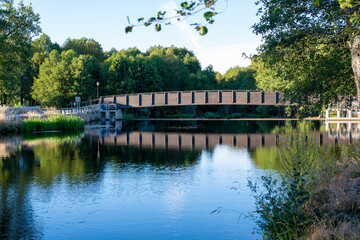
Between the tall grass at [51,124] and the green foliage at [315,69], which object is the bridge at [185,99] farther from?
the green foliage at [315,69]

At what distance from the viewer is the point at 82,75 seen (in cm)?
6488

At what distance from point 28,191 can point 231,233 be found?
6.90 metres

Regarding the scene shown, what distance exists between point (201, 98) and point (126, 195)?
4671cm

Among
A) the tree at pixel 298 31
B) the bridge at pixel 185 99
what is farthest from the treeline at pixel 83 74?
the tree at pixel 298 31

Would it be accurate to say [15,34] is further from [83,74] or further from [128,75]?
[128,75]

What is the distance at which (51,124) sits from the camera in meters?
37.8

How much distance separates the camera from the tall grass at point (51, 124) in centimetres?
3588

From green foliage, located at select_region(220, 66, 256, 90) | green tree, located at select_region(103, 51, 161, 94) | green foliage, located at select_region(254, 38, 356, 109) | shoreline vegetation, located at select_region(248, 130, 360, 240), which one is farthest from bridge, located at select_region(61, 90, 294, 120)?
shoreline vegetation, located at select_region(248, 130, 360, 240)

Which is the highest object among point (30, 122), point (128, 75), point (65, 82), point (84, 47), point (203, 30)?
point (84, 47)

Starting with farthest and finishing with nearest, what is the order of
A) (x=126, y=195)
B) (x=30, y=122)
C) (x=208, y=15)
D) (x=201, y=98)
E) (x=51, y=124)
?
(x=201, y=98) → (x=51, y=124) → (x=30, y=122) → (x=126, y=195) → (x=208, y=15)

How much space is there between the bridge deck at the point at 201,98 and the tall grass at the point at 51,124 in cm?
2012

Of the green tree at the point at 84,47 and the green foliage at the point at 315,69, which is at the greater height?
the green tree at the point at 84,47

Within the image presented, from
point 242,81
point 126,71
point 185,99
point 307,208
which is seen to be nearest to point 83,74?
point 126,71

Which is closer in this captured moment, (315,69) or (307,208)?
(307,208)
